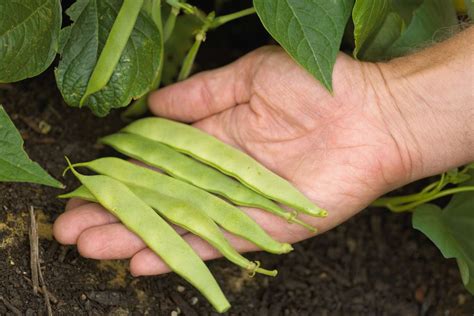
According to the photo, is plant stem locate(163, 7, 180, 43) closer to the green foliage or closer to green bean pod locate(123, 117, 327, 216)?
green bean pod locate(123, 117, 327, 216)

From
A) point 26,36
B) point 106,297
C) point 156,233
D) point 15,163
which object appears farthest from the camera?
point 106,297

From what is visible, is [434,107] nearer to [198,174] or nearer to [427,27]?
[427,27]

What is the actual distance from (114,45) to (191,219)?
470 millimetres

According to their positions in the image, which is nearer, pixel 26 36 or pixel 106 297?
pixel 26 36

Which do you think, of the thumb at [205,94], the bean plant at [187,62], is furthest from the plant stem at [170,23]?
the thumb at [205,94]

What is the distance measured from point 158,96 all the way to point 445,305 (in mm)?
1125

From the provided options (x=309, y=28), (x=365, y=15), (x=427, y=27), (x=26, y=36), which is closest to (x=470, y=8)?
(x=427, y=27)

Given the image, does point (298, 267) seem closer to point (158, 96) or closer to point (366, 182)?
point (366, 182)

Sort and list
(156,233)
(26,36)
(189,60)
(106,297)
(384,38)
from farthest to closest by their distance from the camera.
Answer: (189,60) < (384,38) < (106,297) < (156,233) < (26,36)

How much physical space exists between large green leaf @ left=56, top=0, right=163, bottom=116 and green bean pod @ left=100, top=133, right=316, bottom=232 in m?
0.16

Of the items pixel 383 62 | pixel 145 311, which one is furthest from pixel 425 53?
pixel 145 311

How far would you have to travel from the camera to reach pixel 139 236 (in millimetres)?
1808

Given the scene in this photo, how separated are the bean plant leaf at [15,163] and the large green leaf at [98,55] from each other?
0.38m

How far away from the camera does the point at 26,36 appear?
168 centimetres
